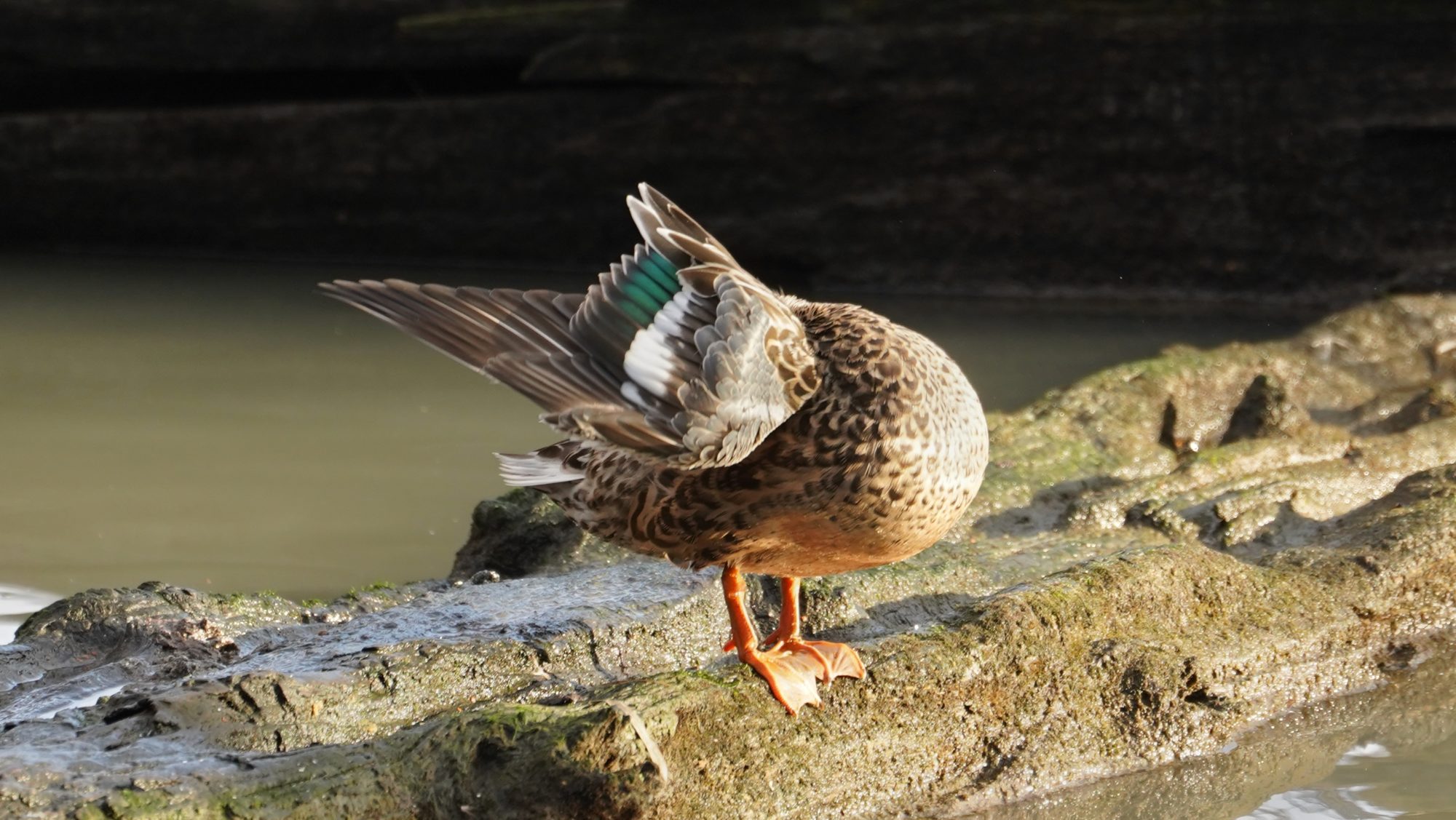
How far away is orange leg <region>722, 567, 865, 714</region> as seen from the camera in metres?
3.37

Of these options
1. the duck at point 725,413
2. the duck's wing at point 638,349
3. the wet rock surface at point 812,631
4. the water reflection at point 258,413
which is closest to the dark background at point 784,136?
the water reflection at point 258,413

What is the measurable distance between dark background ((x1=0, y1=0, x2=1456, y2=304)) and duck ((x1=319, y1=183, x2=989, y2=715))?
233 inches

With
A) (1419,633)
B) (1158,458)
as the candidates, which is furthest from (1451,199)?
(1419,633)

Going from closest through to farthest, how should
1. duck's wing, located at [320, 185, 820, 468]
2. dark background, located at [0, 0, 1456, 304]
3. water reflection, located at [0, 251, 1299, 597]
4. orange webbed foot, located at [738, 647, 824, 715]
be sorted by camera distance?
1. duck's wing, located at [320, 185, 820, 468]
2. orange webbed foot, located at [738, 647, 824, 715]
3. water reflection, located at [0, 251, 1299, 597]
4. dark background, located at [0, 0, 1456, 304]

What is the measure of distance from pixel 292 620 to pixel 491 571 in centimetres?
58

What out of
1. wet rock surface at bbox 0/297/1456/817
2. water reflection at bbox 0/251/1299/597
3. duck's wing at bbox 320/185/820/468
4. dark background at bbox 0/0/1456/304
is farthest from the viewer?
dark background at bbox 0/0/1456/304

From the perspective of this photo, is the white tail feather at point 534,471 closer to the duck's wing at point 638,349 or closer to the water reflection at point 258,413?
the duck's wing at point 638,349

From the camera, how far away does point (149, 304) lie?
8852 mm

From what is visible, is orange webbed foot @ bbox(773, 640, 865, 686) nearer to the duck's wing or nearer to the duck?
the duck

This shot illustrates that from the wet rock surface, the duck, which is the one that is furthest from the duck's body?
the wet rock surface

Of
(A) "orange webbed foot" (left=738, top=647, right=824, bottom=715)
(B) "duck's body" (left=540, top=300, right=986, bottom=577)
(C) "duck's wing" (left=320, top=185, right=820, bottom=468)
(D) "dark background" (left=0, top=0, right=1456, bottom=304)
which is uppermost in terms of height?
(D) "dark background" (left=0, top=0, right=1456, bottom=304)

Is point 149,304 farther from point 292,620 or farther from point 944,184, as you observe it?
point 292,620

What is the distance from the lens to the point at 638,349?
2883mm

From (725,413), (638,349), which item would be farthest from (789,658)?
(638,349)
